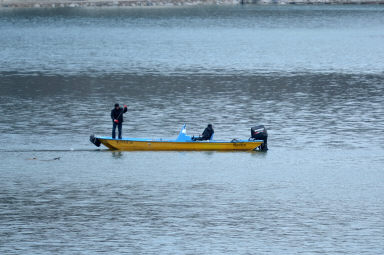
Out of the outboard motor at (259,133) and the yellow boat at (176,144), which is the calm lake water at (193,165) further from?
the outboard motor at (259,133)

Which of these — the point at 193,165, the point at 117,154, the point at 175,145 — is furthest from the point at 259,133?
the point at 117,154

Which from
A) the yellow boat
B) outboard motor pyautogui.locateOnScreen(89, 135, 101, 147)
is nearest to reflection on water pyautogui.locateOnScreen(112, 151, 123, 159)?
the yellow boat

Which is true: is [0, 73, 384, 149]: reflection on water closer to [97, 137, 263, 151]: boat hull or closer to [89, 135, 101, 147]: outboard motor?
[89, 135, 101, 147]: outboard motor

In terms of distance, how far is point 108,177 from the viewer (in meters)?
48.3

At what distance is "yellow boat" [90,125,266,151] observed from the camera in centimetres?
5278

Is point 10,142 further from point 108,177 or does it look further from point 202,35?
point 202,35

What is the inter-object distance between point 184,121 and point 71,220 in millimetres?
26916

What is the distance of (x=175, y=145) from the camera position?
53094 mm

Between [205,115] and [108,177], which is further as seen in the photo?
[205,115]

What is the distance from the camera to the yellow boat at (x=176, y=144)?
173ft

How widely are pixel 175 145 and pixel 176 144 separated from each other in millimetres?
131

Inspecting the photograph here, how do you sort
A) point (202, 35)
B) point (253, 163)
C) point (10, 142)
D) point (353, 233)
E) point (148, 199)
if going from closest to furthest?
point (353, 233) → point (148, 199) → point (253, 163) → point (10, 142) → point (202, 35)

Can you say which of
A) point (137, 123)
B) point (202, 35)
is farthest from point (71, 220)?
point (202, 35)

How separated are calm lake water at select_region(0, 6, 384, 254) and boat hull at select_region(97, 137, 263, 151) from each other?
20.4 inches
